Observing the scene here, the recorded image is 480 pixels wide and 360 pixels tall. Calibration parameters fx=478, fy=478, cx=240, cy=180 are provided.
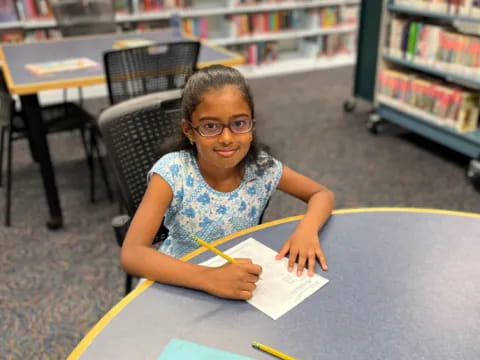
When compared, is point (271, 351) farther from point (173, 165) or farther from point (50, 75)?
point (50, 75)

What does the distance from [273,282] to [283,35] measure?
4.78 meters

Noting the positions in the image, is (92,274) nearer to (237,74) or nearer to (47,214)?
(47,214)

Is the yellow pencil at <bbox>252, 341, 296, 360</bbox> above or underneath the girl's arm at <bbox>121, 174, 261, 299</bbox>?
underneath

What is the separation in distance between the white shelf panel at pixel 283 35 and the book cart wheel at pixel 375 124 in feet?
6.41

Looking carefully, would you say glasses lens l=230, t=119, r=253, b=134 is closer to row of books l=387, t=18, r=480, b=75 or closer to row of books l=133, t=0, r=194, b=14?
row of books l=387, t=18, r=480, b=75

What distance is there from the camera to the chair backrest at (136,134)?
4.51ft

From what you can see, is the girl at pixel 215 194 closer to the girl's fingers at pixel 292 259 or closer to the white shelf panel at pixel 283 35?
the girl's fingers at pixel 292 259

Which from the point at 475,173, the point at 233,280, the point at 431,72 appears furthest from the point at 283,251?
the point at 431,72

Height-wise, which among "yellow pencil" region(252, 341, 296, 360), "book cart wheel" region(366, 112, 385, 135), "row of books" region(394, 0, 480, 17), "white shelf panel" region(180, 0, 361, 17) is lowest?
"book cart wheel" region(366, 112, 385, 135)

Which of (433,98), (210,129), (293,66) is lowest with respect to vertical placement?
(293,66)

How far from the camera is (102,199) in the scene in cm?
277

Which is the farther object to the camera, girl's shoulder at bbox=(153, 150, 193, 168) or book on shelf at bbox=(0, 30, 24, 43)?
book on shelf at bbox=(0, 30, 24, 43)

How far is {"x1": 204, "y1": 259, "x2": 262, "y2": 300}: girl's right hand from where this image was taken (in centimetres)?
86

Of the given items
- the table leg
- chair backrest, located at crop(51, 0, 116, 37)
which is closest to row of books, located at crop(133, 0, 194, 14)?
chair backrest, located at crop(51, 0, 116, 37)
